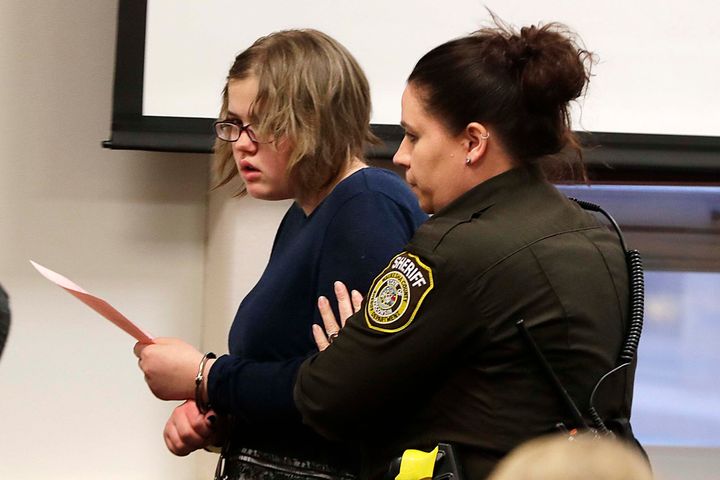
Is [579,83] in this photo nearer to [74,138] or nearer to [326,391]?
Answer: [326,391]

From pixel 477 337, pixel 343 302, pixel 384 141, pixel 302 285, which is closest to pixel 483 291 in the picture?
pixel 477 337

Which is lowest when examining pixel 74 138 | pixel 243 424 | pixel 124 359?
pixel 124 359

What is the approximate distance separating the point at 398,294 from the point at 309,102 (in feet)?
1.43

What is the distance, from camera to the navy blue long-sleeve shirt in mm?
1430

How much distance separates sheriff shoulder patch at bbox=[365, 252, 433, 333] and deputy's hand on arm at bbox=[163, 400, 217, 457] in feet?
1.36

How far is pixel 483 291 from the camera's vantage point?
120cm

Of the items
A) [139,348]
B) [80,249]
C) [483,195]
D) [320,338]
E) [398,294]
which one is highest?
[483,195]

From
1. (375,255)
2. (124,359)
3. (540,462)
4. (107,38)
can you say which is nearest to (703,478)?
(124,359)

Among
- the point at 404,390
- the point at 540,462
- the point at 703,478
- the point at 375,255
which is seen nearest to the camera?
the point at 540,462

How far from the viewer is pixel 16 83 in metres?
2.42

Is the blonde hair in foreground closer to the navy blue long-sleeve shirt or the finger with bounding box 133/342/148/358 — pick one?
the navy blue long-sleeve shirt

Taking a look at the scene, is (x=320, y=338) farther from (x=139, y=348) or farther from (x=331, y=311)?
(x=139, y=348)

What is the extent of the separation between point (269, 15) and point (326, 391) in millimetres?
1341

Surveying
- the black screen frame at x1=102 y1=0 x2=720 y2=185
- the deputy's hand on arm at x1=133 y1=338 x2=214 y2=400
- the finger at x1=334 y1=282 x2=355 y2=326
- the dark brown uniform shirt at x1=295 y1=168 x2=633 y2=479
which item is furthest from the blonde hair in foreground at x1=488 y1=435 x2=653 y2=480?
the black screen frame at x1=102 y1=0 x2=720 y2=185
